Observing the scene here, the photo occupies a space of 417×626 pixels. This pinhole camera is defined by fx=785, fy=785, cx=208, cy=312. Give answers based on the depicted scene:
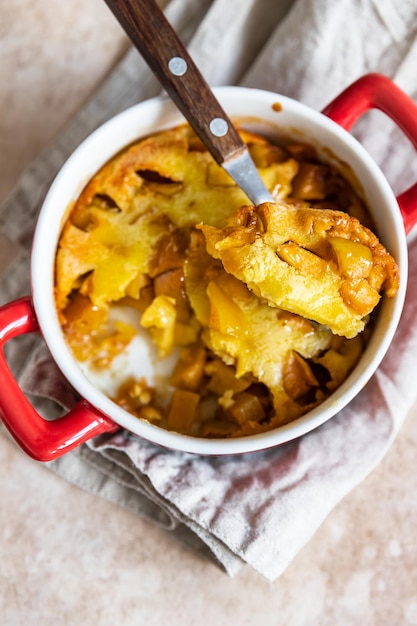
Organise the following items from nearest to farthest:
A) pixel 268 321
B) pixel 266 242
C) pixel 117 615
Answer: pixel 266 242, pixel 268 321, pixel 117 615

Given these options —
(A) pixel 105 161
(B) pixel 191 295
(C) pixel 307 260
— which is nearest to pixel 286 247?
(C) pixel 307 260

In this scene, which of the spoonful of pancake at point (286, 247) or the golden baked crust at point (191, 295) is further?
the golden baked crust at point (191, 295)

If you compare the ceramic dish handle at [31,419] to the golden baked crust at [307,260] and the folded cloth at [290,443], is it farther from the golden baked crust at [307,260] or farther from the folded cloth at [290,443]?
the golden baked crust at [307,260]

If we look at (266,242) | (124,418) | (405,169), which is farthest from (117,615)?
(405,169)

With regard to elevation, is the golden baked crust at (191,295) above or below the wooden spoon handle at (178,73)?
below

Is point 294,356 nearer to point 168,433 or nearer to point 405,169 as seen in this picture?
point 168,433

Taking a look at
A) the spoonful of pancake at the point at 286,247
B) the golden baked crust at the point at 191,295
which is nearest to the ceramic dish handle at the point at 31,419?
the golden baked crust at the point at 191,295

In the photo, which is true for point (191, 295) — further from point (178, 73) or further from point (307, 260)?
point (178, 73)
